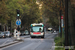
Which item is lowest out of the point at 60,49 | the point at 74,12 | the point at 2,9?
the point at 60,49

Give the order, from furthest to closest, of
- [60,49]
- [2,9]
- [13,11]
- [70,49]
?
[13,11]
[2,9]
[60,49]
[70,49]

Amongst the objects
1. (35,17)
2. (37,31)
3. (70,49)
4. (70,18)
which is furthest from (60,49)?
(35,17)

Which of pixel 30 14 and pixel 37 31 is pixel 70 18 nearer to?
pixel 37 31

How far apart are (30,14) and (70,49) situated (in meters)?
69.4

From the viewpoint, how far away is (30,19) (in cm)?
8450

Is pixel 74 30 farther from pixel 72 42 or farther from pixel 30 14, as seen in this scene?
pixel 30 14

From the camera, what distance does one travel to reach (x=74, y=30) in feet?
44.6

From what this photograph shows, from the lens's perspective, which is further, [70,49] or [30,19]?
[30,19]

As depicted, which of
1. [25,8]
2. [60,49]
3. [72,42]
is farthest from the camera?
[25,8]

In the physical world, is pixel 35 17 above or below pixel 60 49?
above

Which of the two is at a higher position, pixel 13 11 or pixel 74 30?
pixel 13 11

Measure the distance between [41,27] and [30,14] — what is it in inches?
1381

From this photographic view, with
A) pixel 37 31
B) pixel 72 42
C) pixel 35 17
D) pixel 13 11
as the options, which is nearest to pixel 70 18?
pixel 72 42

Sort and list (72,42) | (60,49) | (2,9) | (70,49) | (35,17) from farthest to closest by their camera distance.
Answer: (35,17), (2,9), (72,42), (60,49), (70,49)
